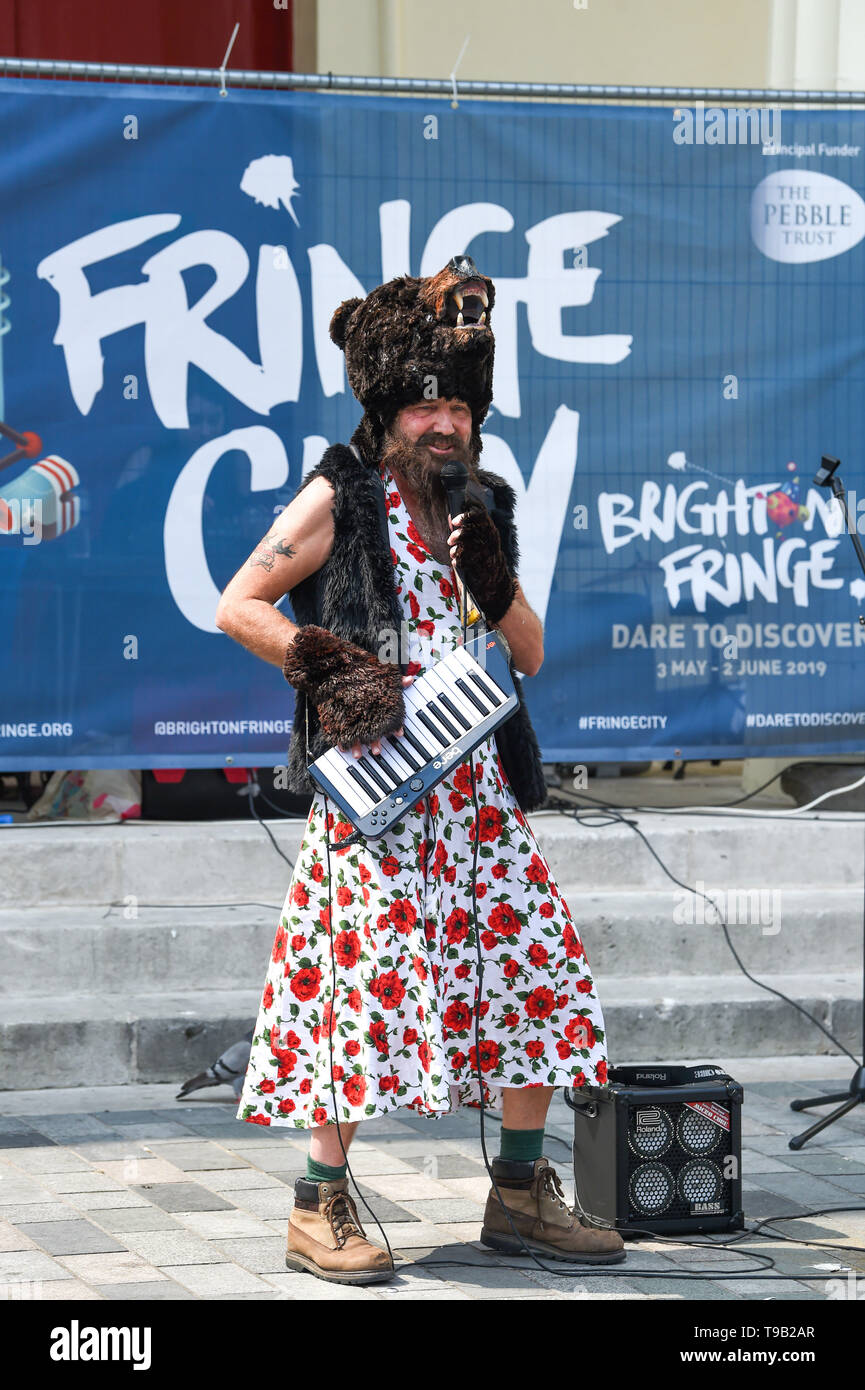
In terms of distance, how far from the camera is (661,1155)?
4.24 metres

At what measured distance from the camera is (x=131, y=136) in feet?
20.1

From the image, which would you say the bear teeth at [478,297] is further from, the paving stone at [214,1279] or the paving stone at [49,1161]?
the paving stone at [49,1161]

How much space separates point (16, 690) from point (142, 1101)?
60.5 inches

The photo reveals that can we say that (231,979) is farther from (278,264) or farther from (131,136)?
(131,136)

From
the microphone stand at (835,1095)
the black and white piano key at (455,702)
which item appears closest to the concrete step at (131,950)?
the microphone stand at (835,1095)

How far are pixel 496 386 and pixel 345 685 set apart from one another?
2820 millimetres

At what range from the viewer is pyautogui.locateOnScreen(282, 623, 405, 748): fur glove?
3807 mm

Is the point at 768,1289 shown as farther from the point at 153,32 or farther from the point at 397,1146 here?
the point at 153,32

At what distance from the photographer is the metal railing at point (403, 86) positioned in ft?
20.1

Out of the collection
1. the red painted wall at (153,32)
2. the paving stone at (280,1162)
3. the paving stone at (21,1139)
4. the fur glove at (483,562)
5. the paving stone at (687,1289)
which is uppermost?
the red painted wall at (153,32)

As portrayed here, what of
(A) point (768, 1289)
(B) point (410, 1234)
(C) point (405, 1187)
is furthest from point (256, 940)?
(A) point (768, 1289)

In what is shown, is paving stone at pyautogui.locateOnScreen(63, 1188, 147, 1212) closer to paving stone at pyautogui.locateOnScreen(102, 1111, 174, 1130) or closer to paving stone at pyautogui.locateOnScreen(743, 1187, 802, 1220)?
paving stone at pyautogui.locateOnScreen(102, 1111, 174, 1130)

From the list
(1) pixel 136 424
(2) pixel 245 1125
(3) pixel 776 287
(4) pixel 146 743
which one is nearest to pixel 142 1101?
(2) pixel 245 1125

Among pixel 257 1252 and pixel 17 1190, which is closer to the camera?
pixel 257 1252
